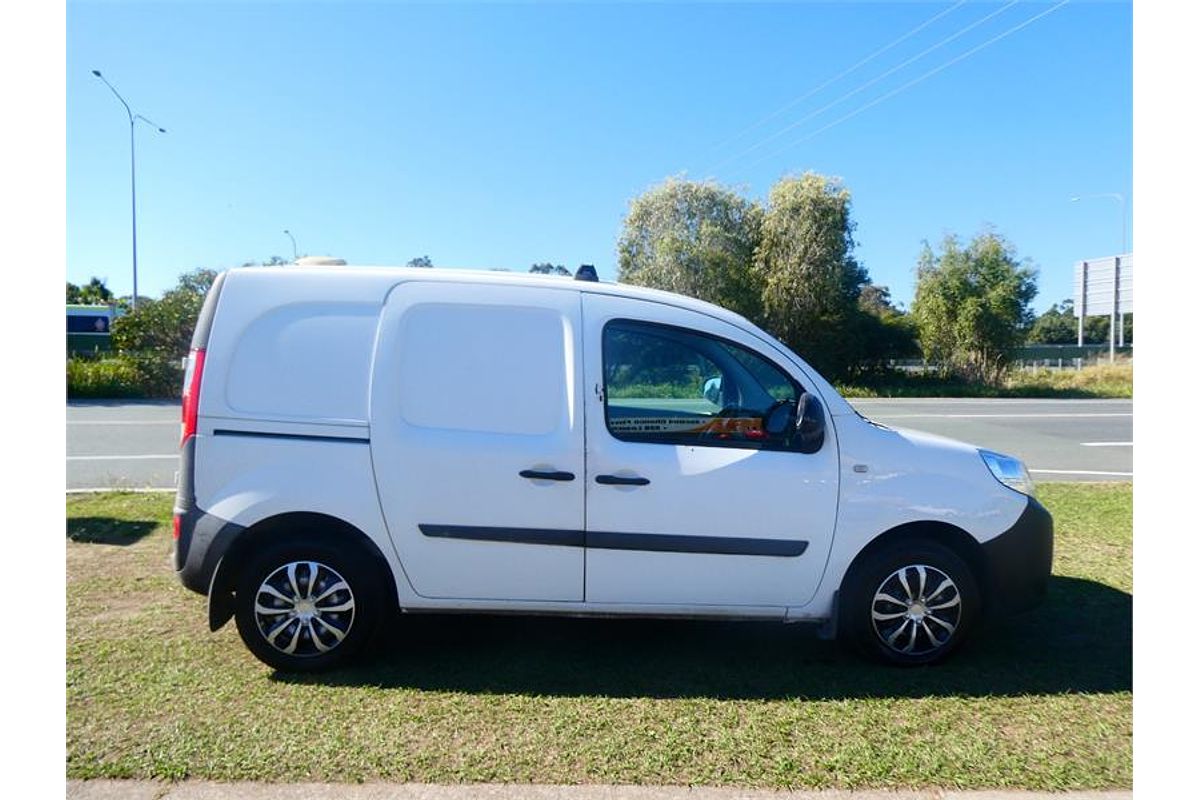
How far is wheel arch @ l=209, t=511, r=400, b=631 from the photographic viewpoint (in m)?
3.71

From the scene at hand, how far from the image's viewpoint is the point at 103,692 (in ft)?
11.7

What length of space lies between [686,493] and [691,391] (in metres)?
0.60

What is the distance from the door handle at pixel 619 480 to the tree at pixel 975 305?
28.0m

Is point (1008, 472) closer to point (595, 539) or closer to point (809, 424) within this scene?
point (809, 424)

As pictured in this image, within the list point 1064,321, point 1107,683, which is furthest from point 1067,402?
point 1064,321

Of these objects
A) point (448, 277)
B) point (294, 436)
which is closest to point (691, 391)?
point (448, 277)

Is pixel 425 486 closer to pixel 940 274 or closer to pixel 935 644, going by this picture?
pixel 935 644

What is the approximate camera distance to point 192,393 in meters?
3.72

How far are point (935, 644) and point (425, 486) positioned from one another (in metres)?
2.82

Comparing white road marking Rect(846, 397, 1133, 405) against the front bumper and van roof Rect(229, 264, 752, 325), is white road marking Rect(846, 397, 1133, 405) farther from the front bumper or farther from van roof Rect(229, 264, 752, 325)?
van roof Rect(229, 264, 752, 325)

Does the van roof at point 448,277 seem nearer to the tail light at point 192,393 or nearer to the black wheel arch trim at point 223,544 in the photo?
the tail light at point 192,393

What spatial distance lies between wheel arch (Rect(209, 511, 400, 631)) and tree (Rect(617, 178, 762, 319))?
24921mm

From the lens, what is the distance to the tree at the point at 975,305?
27.6 m

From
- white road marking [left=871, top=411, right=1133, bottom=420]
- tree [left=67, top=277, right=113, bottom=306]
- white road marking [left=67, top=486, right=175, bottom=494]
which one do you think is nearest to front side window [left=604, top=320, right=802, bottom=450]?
white road marking [left=67, top=486, right=175, bottom=494]
